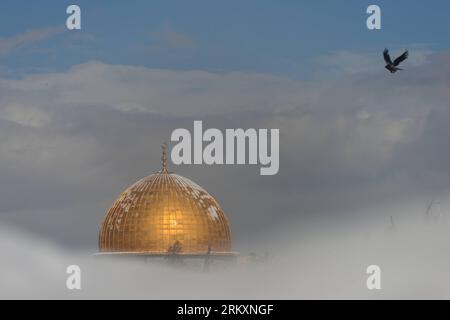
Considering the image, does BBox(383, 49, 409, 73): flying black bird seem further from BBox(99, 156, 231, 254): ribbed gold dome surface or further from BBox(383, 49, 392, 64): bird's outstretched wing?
BBox(99, 156, 231, 254): ribbed gold dome surface

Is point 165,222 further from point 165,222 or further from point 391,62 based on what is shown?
point 391,62

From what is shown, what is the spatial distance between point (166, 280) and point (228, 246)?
50.3 ft

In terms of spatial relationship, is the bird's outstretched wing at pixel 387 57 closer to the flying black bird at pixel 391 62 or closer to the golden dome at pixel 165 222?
the flying black bird at pixel 391 62

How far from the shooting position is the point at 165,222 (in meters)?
63.4

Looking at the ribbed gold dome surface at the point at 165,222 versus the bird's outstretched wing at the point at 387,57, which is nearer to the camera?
the bird's outstretched wing at the point at 387,57

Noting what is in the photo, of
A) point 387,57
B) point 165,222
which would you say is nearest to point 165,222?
point 165,222

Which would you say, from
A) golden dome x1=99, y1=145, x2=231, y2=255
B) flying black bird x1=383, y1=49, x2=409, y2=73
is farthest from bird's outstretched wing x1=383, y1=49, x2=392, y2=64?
golden dome x1=99, y1=145, x2=231, y2=255

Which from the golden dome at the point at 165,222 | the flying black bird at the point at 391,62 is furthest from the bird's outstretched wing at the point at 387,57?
the golden dome at the point at 165,222

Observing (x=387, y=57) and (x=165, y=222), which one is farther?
(x=165, y=222)

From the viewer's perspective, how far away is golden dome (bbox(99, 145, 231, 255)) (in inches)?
2480

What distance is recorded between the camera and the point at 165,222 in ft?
208

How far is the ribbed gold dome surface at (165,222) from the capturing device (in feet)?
207
